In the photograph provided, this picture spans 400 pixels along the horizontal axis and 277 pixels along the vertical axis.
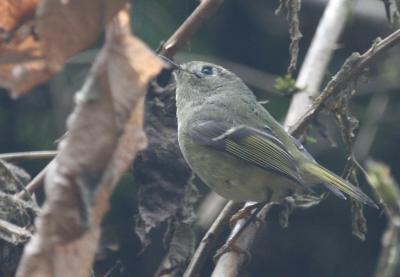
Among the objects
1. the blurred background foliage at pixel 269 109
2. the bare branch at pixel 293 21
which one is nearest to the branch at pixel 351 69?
the bare branch at pixel 293 21

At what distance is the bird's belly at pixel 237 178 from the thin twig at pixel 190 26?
1.58 feet

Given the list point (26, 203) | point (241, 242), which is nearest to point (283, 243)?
point (241, 242)

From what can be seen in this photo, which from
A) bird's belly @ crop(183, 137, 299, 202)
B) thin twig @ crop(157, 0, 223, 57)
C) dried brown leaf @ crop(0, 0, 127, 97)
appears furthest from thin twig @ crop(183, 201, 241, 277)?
dried brown leaf @ crop(0, 0, 127, 97)

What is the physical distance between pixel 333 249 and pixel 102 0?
320cm

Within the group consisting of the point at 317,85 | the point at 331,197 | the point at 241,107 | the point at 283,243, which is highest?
the point at 317,85

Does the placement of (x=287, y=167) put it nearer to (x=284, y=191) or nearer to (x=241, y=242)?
(x=284, y=191)

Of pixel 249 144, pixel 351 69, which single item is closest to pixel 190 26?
pixel 351 69

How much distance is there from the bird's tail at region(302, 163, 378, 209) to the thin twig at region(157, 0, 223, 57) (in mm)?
843

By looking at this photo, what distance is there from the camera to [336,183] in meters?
3.31

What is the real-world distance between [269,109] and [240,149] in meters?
1.20

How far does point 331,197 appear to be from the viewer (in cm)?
467

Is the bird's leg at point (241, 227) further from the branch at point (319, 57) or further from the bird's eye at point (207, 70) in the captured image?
the bird's eye at point (207, 70)

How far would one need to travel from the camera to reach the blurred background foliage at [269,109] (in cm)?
449

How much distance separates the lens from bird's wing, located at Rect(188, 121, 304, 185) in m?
3.62
